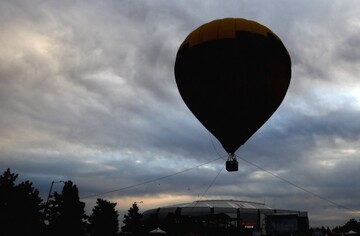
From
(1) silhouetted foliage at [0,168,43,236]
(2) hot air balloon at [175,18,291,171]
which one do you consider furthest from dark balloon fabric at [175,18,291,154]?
(1) silhouetted foliage at [0,168,43,236]

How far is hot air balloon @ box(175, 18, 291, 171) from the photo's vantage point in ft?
78.5

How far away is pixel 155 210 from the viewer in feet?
300

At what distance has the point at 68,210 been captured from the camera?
212 feet

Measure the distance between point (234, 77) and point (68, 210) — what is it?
5071 cm

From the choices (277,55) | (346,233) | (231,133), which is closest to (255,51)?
(277,55)

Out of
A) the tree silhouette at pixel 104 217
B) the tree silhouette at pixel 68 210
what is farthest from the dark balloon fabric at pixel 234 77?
the tree silhouette at pixel 104 217

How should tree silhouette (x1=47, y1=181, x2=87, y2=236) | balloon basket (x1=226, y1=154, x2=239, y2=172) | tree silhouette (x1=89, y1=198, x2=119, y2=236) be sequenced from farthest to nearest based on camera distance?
1. tree silhouette (x1=89, y1=198, x2=119, y2=236)
2. tree silhouette (x1=47, y1=181, x2=87, y2=236)
3. balloon basket (x1=226, y1=154, x2=239, y2=172)

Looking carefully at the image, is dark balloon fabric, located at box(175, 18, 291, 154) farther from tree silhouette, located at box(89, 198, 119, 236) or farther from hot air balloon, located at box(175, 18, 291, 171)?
tree silhouette, located at box(89, 198, 119, 236)

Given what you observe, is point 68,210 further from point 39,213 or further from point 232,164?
point 232,164

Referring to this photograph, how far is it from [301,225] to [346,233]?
963cm

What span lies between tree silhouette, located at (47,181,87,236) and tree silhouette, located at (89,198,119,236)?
20.3 m

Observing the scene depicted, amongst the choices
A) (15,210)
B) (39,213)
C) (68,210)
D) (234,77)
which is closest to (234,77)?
(234,77)

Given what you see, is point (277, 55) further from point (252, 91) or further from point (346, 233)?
point (346, 233)

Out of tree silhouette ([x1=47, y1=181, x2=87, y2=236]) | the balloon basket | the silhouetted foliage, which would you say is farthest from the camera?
tree silhouette ([x1=47, y1=181, x2=87, y2=236])
